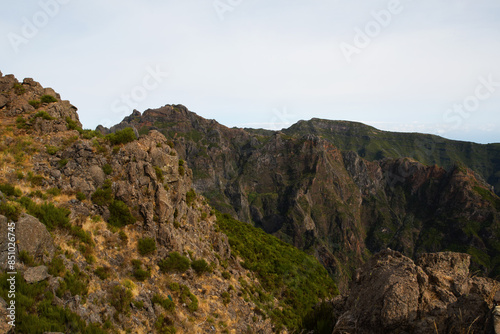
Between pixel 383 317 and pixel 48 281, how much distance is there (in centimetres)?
1658

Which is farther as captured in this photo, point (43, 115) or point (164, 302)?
point (43, 115)

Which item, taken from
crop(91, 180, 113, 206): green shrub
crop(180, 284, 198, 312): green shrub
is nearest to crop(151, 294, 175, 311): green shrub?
crop(180, 284, 198, 312): green shrub

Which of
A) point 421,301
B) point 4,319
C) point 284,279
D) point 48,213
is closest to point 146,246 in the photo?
point 48,213

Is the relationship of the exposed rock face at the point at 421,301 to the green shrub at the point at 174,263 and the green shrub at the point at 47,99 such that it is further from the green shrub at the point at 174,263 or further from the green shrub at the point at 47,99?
the green shrub at the point at 47,99

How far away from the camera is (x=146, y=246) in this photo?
2208 centimetres

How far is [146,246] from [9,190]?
10.0m

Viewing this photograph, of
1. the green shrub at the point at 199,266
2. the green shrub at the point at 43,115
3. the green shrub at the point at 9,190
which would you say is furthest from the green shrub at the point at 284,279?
the green shrub at the point at 43,115

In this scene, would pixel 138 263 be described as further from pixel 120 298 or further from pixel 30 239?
pixel 30 239

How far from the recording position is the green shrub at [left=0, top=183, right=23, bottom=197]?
17000 mm

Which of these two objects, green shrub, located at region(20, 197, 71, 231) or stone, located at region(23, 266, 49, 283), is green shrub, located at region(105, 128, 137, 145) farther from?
stone, located at region(23, 266, 49, 283)

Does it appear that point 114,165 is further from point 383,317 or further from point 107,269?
point 383,317

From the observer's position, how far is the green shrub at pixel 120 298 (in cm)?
1720

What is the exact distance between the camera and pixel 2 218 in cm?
1347

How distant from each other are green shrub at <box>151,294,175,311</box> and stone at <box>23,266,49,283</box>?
775 cm
